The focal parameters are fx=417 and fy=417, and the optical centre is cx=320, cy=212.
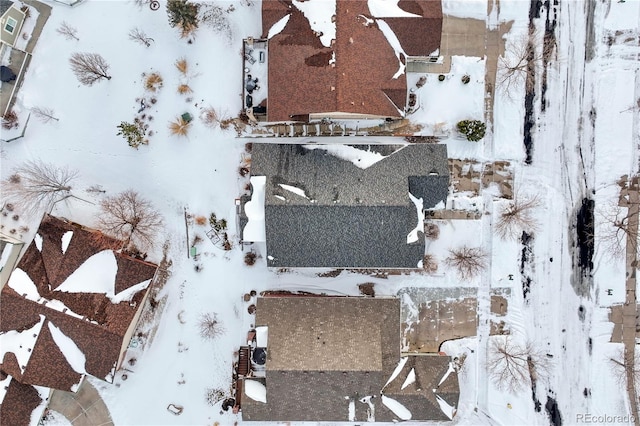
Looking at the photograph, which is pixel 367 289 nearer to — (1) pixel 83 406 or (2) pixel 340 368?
(2) pixel 340 368

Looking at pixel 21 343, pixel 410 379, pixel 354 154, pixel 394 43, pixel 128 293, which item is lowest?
pixel 21 343

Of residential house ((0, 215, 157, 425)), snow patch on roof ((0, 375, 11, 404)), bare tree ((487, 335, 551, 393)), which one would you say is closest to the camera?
residential house ((0, 215, 157, 425))

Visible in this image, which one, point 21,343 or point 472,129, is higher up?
point 472,129

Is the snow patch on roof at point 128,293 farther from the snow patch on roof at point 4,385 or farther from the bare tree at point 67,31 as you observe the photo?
the bare tree at point 67,31

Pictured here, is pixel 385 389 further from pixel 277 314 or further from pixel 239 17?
pixel 239 17

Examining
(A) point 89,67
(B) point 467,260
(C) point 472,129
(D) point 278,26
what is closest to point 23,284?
(A) point 89,67

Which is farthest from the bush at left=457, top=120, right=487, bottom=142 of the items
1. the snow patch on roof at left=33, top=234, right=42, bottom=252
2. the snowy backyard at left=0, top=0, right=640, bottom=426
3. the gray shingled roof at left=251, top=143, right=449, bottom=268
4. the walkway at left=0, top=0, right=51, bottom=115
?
the walkway at left=0, top=0, right=51, bottom=115

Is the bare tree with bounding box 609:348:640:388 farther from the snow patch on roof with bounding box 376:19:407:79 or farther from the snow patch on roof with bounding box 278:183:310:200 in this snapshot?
the snow patch on roof with bounding box 376:19:407:79
